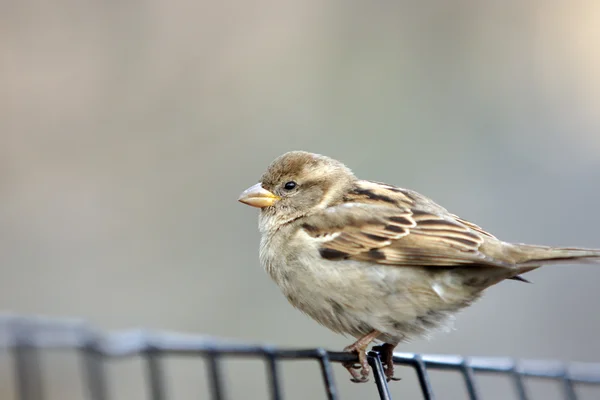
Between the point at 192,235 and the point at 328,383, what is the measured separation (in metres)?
2.95

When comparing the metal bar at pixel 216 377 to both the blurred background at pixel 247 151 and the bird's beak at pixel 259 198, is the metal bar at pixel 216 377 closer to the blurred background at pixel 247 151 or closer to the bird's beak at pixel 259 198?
the bird's beak at pixel 259 198

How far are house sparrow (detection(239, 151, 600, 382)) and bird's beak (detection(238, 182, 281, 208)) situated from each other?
0.26 m

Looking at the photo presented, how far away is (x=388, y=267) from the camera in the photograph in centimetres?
234

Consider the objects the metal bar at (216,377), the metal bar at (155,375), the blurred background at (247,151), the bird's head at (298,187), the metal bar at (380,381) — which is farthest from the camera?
the blurred background at (247,151)

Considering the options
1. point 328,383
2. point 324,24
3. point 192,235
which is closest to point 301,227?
point 328,383

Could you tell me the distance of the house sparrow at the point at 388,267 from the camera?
2.28 meters

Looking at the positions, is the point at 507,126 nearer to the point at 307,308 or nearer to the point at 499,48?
the point at 499,48

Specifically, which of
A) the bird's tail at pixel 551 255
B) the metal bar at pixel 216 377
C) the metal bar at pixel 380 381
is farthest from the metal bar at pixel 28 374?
the bird's tail at pixel 551 255

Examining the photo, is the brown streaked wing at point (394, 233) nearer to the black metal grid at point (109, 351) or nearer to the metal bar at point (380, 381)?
the metal bar at point (380, 381)

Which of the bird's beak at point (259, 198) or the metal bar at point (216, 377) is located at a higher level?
the bird's beak at point (259, 198)

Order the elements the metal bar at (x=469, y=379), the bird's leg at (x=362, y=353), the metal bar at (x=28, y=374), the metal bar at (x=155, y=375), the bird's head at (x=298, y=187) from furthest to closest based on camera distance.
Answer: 1. the bird's head at (x=298, y=187)
2. the bird's leg at (x=362, y=353)
3. the metal bar at (x=469, y=379)
4. the metal bar at (x=155, y=375)
5. the metal bar at (x=28, y=374)

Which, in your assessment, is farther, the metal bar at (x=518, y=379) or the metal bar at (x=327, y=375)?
the metal bar at (x=518, y=379)

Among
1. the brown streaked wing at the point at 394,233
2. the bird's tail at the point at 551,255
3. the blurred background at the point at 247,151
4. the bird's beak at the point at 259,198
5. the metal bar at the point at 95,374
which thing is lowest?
the metal bar at the point at 95,374

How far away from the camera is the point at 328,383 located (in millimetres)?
1489
